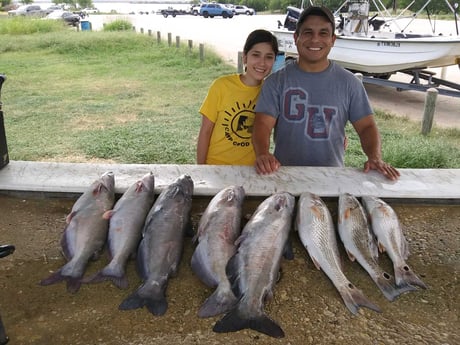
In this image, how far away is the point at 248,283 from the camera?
2.06 m

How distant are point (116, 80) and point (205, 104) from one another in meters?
12.6

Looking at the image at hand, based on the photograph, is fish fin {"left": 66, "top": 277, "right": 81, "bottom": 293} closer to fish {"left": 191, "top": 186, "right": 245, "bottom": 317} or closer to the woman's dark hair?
fish {"left": 191, "top": 186, "right": 245, "bottom": 317}

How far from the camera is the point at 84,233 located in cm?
245

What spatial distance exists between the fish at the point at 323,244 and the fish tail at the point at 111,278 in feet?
3.24

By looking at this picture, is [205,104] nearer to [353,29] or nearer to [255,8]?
[353,29]

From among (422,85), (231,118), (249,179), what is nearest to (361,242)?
(249,179)

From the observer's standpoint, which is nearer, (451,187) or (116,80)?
(451,187)

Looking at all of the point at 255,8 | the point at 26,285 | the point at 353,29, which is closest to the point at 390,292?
the point at 26,285

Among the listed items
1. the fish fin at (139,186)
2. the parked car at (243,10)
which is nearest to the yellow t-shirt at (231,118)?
the fish fin at (139,186)

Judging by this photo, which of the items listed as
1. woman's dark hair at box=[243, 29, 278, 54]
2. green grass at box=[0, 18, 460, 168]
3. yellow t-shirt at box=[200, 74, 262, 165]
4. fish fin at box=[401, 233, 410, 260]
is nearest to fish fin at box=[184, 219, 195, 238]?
fish fin at box=[401, 233, 410, 260]

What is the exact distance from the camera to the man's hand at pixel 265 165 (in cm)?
329

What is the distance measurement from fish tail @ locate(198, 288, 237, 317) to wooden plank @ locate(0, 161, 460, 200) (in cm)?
107

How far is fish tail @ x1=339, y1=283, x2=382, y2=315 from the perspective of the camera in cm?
204

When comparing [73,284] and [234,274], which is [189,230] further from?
[73,284]
